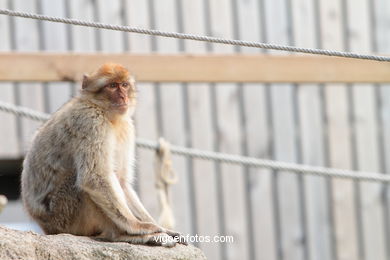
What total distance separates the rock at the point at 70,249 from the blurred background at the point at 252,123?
8.02ft

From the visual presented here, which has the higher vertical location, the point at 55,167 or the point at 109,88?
the point at 109,88

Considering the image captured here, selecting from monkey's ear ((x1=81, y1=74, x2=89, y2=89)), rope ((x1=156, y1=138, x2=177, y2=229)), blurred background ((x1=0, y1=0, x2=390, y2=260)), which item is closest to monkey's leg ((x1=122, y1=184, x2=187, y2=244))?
monkey's ear ((x1=81, y1=74, x2=89, y2=89))

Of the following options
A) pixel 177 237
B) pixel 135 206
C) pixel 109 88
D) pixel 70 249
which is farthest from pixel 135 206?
pixel 70 249

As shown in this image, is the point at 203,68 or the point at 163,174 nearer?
the point at 163,174

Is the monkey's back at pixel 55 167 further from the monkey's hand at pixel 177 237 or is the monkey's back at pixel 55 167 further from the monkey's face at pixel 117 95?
the monkey's hand at pixel 177 237

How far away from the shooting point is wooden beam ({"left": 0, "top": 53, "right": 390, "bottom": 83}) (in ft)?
20.8

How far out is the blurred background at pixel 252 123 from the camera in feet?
23.8

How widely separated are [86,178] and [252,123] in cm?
266

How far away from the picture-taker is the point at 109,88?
18.1ft

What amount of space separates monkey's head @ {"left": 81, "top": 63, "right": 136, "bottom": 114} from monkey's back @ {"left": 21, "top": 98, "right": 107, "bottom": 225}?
0.65ft

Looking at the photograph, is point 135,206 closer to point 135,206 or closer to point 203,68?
point 135,206

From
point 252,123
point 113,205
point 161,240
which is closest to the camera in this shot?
point 161,240

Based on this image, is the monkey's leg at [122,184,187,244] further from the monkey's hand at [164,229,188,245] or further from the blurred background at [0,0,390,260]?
the blurred background at [0,0,390,260]

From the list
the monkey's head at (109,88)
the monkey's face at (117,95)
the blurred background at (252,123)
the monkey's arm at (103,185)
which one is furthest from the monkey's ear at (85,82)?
the blurred background at (252,123)
